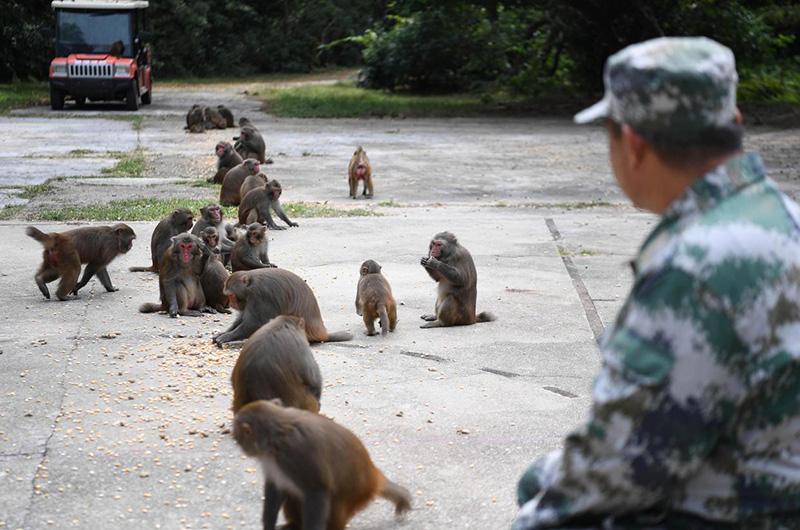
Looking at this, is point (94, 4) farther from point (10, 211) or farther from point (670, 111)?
point (670, 111)

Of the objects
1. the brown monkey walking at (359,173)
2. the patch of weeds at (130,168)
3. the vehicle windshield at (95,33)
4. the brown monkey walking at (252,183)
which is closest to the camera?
the brown monkey walking at (252,183)

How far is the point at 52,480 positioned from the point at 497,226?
27.9ft

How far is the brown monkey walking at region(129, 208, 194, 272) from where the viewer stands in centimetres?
984

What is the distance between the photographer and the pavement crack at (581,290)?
8.24 m

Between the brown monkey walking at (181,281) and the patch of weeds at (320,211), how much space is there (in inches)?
199

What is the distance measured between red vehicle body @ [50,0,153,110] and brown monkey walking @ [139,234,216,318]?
2317 centimetres

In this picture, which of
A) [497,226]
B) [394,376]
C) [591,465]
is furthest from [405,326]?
[591,465]

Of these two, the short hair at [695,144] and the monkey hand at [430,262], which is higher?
the short hair at [695,144]

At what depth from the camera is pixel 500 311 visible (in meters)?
8.84

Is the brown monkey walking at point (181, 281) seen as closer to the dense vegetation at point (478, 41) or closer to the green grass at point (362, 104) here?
the green grass at point (362, 104)

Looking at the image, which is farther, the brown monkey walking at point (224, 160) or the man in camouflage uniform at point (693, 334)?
the brown monkey walking at point (224, 160)

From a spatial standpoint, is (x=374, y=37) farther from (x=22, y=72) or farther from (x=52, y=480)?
(x=52, y=480)

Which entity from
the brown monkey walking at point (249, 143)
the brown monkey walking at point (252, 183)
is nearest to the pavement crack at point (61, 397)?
the brown monkey walking at point (252, 183)

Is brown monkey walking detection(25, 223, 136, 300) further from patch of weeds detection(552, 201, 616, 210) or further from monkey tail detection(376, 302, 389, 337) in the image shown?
patch of weeds detection(552, 201, 616, 210)
